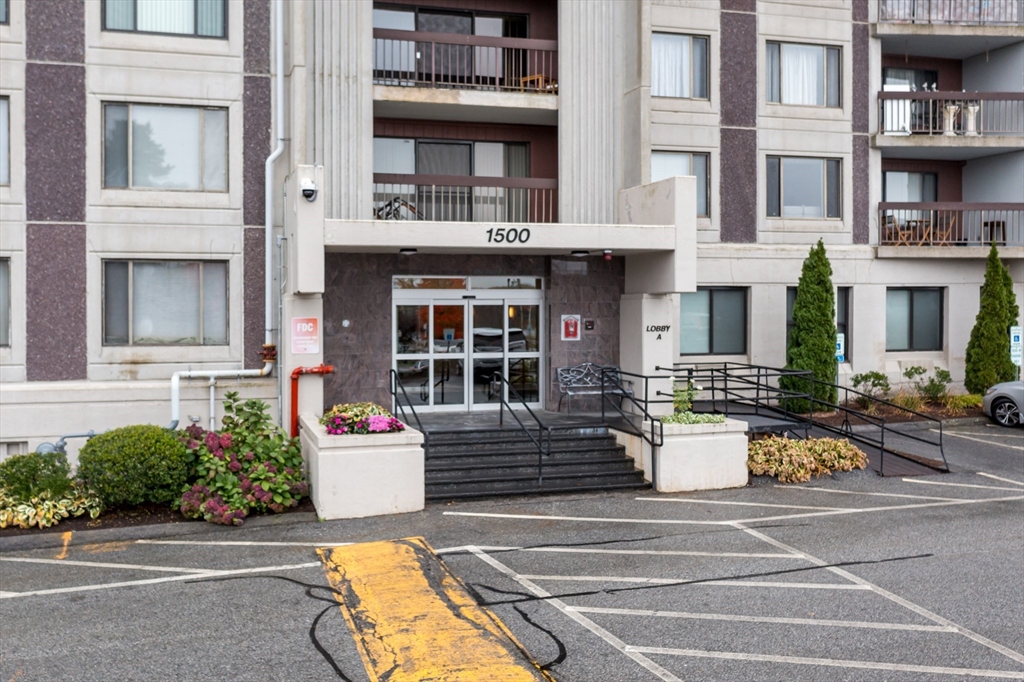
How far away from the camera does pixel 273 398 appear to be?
16906 mm

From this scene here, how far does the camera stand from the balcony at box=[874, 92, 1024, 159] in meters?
23.1

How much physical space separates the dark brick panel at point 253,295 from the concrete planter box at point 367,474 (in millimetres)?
4159

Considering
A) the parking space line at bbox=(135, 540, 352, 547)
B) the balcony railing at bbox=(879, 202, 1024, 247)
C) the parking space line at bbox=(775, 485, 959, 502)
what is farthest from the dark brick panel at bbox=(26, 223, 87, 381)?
the balcony railing at bbox=(879, 202, 1024, 247)

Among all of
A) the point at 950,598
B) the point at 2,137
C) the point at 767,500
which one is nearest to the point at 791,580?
the point at 950,598

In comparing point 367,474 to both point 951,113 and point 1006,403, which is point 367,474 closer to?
point 1006,403

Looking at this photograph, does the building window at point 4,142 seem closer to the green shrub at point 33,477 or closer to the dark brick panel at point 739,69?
the green shrub at point 33,477

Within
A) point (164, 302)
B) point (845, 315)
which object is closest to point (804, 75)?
point (845, 315)

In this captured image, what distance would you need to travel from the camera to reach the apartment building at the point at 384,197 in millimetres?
16141

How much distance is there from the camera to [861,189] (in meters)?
23.1

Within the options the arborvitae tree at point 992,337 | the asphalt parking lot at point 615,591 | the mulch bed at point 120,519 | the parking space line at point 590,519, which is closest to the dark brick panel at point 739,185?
the arborvitae tree at point 992,337

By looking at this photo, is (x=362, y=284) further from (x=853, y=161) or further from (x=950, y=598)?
(x=853, y=161)

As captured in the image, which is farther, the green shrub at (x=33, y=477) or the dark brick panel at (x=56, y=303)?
the dark brick panel at (x=56, y=303)

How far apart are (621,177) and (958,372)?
11.2 meters

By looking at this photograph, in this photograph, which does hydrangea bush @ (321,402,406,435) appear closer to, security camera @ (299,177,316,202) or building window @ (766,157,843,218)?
security camera @ (299,177,316,202)
